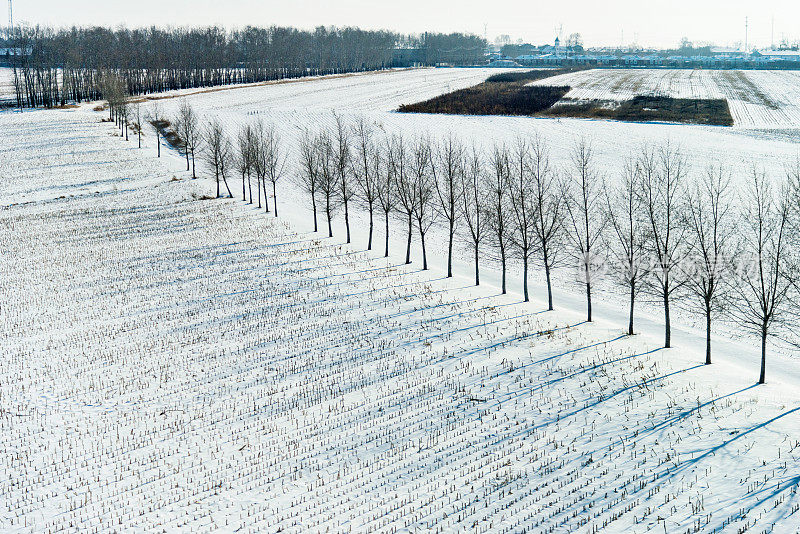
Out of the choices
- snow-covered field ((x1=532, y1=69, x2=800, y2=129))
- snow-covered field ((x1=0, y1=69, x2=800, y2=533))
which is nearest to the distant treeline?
snow-covered field ((x1=532, y1=69, x2=800, y2=129))

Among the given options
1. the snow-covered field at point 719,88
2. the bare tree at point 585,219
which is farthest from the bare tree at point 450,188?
the snow-covered field at point 719,88

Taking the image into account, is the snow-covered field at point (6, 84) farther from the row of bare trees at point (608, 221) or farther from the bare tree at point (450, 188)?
the bare tree at point (450, 188)

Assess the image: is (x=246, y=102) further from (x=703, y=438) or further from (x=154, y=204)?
(x=703, y=438)

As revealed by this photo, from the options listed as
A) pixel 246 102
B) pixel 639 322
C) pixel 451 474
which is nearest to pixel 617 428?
pixel 451 474

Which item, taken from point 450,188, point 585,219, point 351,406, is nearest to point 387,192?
point 450,188

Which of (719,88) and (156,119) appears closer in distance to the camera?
(156,119)

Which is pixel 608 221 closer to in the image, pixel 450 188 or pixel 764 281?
pixel 764 281
